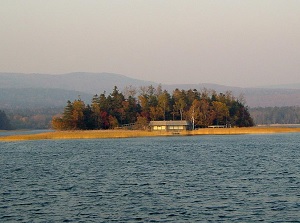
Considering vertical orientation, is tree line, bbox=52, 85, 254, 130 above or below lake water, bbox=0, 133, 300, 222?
above

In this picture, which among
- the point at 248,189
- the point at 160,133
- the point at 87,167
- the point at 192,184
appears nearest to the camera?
the point at 248,189

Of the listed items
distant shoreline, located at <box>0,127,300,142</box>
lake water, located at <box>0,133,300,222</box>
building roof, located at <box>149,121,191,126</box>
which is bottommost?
lake water, located at <box>0,133,300,222</box>

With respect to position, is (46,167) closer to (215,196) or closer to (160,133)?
(215,196)

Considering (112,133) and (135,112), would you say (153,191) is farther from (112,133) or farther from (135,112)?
(135,112)

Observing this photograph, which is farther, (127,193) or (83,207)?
(127,193)

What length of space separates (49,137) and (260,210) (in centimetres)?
12301

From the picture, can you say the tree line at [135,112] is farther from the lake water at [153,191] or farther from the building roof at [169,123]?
the lake water at [153,191]

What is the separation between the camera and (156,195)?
44.8m

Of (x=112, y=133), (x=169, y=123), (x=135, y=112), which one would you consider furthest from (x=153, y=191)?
(x=135, y=112)

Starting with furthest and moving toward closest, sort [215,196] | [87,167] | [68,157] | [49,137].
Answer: [49,137] → [68,157] → [87,167] → [215,196]

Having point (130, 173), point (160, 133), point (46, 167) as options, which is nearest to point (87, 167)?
point (46, 167)

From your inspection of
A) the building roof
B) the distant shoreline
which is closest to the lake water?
the distant shoreline

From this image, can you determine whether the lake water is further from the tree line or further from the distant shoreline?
the tree line

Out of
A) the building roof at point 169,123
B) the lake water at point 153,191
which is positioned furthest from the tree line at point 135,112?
the lake water at point 153,191
